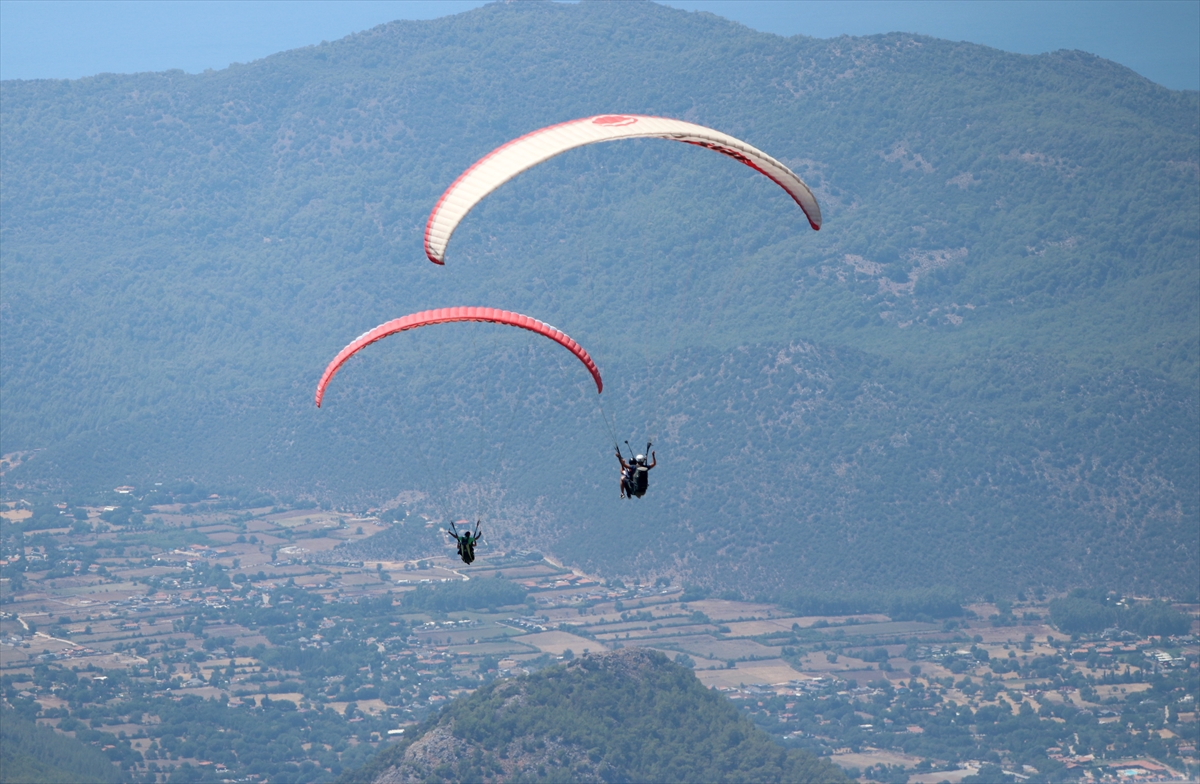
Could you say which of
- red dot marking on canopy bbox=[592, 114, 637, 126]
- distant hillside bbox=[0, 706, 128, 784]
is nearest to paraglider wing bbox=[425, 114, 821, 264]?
red dot marking on canopy bbox=[592, 114, 637, 126]

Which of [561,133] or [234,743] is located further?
[234,743]

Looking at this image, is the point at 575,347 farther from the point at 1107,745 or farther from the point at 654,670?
the point at 1107,745

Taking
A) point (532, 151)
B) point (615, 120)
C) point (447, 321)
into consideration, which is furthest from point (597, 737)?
point (532, 151)

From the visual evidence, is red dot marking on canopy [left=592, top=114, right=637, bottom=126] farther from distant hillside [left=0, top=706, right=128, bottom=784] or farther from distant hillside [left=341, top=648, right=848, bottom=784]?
distant hillside [left=0, top=706, right=128, bottom=784]

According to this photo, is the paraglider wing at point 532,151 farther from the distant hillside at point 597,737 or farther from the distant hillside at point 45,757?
the distant hillside at point 45,757

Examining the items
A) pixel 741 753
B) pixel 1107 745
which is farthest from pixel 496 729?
pixel 1107 745

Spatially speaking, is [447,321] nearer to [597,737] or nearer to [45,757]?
[597,737]
